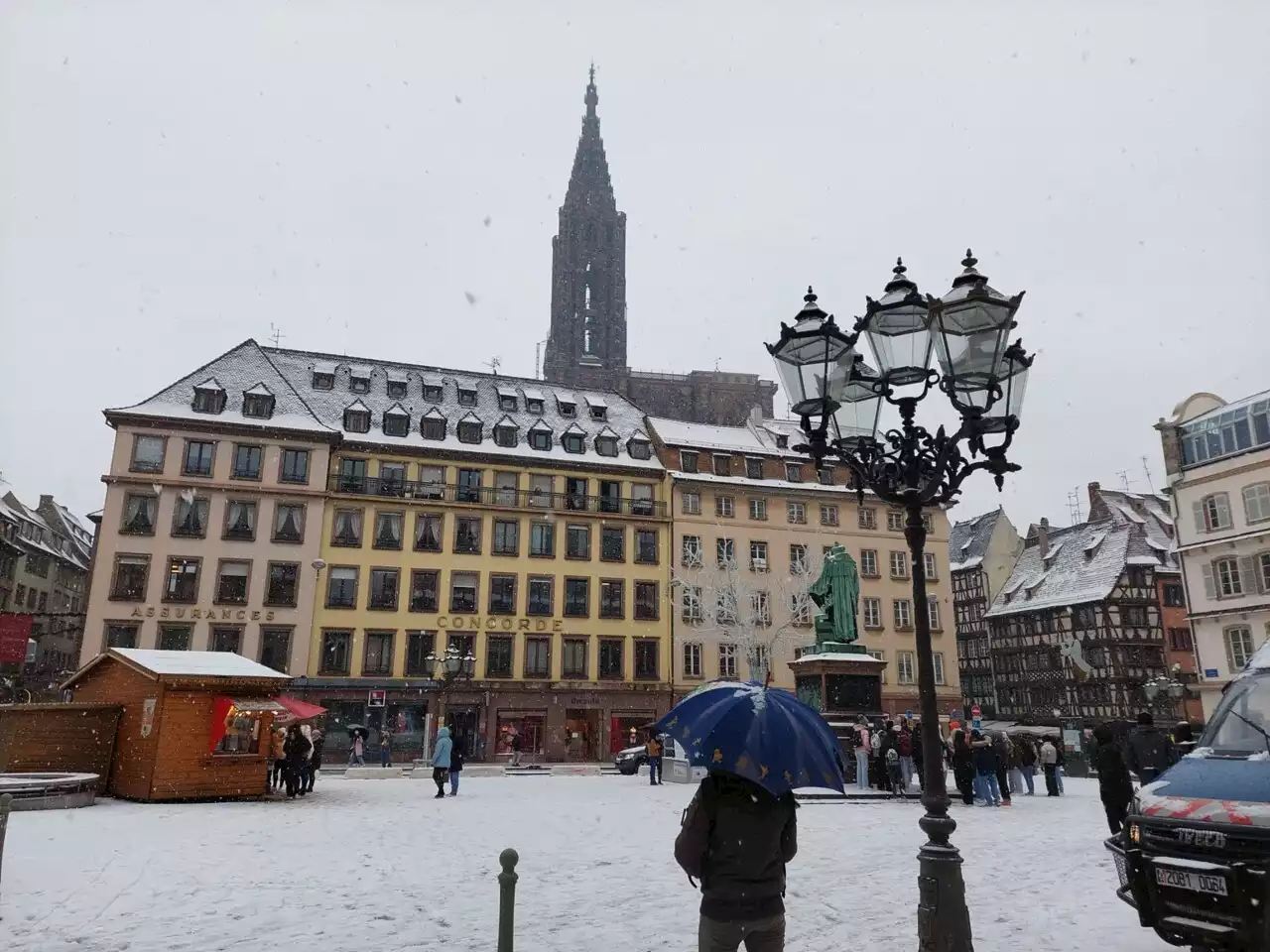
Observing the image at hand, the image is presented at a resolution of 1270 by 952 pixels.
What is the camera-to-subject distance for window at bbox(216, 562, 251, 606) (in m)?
40.5

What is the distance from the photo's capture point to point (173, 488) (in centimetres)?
4094

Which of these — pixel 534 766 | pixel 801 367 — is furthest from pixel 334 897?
pixel 534 766

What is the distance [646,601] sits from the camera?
151 ft

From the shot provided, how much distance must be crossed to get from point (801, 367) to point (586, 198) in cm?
11712

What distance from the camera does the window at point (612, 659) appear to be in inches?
1751

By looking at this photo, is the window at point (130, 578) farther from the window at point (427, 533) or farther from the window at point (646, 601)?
the window at point (646, 601)

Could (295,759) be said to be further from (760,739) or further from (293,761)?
(760,739)

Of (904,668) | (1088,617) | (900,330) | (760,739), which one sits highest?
(1088,617)

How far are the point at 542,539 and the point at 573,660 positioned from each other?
607 centimetres

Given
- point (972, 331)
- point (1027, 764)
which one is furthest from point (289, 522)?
point (972, 331)

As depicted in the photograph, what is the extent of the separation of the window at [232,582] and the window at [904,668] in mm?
32158

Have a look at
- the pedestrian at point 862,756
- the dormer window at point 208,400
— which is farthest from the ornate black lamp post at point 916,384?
the dormer window at point 208,400

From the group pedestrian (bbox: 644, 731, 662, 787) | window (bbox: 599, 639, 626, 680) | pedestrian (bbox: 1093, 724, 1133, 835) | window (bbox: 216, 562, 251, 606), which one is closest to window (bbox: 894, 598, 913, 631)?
window (bbox: 599, 639, 626, 680)

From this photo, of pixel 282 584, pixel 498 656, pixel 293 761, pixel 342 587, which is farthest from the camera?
pixel 498 656
